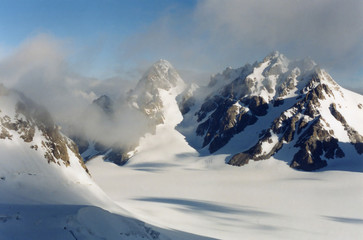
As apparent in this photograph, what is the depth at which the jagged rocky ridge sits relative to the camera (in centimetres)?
7594

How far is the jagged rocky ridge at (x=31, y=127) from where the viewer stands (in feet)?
249

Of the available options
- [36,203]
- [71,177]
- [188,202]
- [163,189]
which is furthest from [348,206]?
[36,203]

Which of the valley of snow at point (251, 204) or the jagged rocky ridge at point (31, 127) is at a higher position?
the jagged rocky ridge at point (31, 127)

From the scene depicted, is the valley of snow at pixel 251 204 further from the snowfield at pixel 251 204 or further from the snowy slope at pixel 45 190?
the snowy slope at pixel 45 190

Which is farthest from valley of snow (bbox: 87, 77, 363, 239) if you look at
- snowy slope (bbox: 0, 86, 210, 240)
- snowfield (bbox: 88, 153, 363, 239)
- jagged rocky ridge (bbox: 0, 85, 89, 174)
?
jagged rocky ridge (bbox: 0, 85, 89, 174)

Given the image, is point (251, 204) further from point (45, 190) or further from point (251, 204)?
point (45, 190)

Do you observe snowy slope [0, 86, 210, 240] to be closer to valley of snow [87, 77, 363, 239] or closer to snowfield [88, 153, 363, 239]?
snowfield [88, 153, 363, 239]

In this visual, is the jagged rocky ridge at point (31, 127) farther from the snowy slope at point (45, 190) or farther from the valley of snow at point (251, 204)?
the valley of snow at point (251, 204)

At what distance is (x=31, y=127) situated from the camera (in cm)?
7975

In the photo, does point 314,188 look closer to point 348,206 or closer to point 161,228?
point 348,206

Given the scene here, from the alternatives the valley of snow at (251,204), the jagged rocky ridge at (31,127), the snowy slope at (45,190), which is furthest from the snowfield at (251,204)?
the jagged rocky ridge at (31,127)

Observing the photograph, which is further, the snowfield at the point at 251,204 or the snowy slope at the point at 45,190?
the snowfield at the point at 251,204

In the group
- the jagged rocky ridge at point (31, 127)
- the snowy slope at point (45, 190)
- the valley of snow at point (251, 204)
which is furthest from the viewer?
the valley of snow at point (251, 204)

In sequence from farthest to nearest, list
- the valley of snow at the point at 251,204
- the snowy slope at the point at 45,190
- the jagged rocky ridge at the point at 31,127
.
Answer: the valley of snow at the point at 251,204 → the jagged rocky ridge at the point at 31,127 → the snowy slope at the point at 45,190
